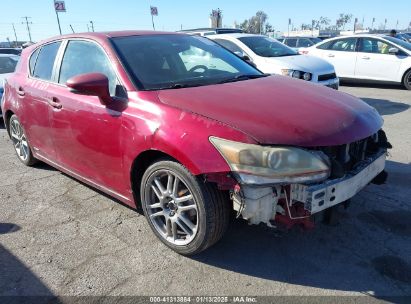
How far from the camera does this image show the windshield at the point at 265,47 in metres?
8.77

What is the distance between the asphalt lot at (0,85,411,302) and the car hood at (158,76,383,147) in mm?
910

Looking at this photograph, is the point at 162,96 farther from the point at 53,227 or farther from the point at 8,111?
the point at 8,111

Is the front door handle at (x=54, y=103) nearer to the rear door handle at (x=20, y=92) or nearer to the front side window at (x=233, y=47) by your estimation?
the rear door handle at (x=20, y=92)

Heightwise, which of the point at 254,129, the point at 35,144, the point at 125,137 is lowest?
the point at 35,144

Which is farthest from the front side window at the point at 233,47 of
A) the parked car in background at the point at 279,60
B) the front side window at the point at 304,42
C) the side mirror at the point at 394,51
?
the front side window at the point at 304,42

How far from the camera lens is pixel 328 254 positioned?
300 centimetres

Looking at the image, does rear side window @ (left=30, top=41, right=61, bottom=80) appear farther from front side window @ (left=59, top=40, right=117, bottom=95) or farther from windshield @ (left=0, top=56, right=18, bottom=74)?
windshield @ (left=0, top=56, right=18, bottom=74)

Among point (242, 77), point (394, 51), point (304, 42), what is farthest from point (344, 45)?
point (242, 77)

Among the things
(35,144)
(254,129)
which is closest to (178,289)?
(254,129)

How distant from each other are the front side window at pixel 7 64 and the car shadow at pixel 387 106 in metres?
8.60

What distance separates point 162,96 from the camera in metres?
2.98

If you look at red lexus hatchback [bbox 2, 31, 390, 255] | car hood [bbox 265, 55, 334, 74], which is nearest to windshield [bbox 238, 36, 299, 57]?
car hood [bbox 265, 55, 334, 74]

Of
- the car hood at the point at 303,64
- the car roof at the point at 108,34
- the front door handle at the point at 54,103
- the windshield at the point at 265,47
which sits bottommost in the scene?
the car hood at the point at 303,64

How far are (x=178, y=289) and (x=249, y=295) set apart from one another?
0.48 metres
